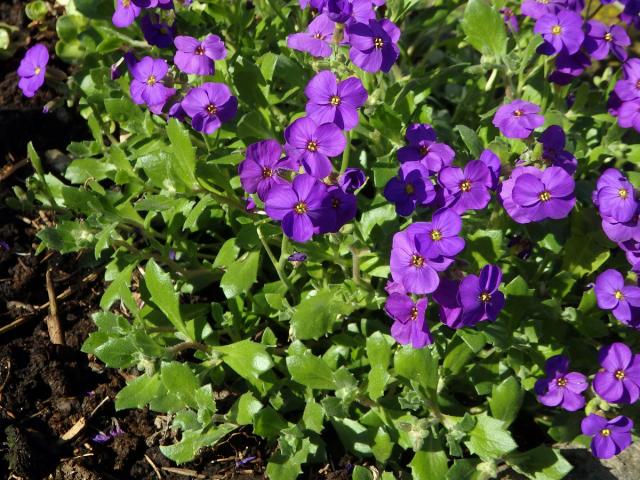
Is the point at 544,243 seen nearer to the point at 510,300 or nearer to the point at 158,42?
the point at 510,300

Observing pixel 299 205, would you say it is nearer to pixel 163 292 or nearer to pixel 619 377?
pixel 163 292

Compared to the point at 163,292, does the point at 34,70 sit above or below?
above

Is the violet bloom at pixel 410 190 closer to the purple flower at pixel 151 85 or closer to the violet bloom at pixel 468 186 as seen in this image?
the violet bloom at pixel 468 186

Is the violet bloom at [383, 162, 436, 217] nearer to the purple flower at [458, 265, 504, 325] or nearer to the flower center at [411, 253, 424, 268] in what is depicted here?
the flower center at [411, 253, 424, 268]

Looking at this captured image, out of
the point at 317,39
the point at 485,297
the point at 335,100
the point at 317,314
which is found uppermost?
the point at 317,39

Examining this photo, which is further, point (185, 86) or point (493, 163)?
point (185, 86)

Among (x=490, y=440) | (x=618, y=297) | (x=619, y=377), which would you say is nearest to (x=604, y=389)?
(x=619, y=377)
